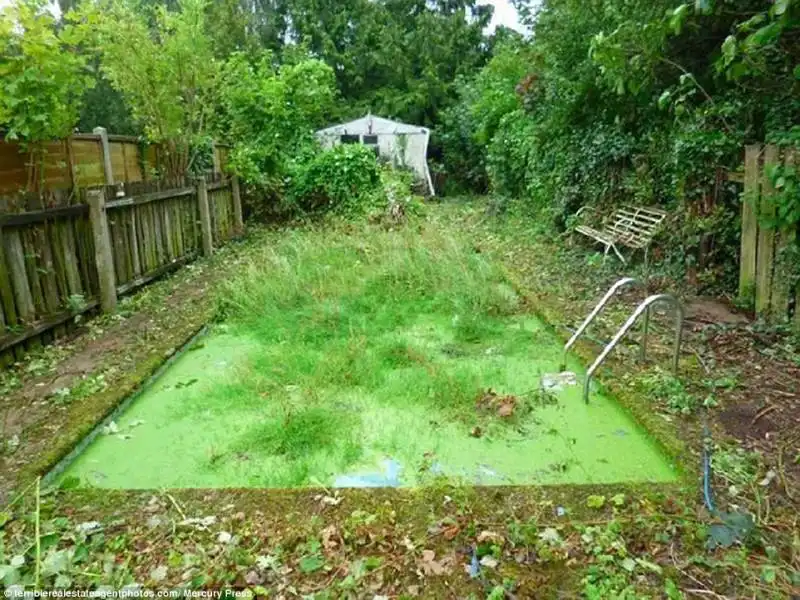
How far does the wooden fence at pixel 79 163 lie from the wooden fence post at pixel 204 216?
57 centimetres

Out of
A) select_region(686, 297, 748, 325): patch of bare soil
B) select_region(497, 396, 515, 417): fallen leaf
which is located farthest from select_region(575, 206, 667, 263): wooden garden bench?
select_region(497, 396, 515, 417): fallen leaf

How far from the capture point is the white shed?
54.1 feet

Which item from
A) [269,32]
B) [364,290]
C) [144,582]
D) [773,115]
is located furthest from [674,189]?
[269,32]

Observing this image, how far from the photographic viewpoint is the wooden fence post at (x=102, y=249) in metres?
4.91

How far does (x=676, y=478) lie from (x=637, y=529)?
523 millimetres

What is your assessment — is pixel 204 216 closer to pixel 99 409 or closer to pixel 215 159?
pixel 215 159

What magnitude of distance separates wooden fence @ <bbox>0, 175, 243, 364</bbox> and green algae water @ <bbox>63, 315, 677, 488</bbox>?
105cm

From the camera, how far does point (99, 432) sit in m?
3.09

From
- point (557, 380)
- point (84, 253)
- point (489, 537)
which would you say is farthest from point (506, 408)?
point (84, 253)

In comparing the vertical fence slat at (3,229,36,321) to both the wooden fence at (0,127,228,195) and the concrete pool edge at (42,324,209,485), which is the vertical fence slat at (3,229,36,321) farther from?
the concrete pool edge at (42,324,209,485)

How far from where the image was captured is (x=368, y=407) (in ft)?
10.9

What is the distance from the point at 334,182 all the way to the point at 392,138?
688 cm

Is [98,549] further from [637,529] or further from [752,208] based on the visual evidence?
[752,208]

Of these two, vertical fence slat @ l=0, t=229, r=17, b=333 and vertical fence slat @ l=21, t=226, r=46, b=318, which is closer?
vertical fence slat @ l=0, t=229, r=17, b=333
